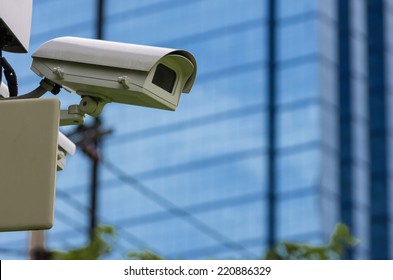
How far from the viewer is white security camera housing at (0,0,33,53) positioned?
5.66 meters

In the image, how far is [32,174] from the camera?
478 centimetres

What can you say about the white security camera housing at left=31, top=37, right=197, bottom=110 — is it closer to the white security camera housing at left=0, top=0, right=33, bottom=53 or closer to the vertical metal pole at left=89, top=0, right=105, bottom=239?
the white security camera housing at left=0, top=0, right=33, bottom=53

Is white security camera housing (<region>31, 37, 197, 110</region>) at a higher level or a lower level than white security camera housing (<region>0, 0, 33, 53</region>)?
lower

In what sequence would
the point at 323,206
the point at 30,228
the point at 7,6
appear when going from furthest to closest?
the point at 323,206 → the point at 7,6 → the point at 30,228

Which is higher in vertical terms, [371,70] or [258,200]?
[371,70]

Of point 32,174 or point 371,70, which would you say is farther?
point 371,70

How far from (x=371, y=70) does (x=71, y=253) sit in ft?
147

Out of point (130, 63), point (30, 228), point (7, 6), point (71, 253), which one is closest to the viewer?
point (30, 228)

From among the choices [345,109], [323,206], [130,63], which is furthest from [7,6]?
[345,109]

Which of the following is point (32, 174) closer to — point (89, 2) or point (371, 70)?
point (371, 70)

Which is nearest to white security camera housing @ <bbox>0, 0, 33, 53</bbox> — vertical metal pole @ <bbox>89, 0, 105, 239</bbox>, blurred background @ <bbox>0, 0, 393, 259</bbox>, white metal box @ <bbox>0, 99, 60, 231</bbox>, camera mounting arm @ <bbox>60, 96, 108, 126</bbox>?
camera mounting arm @ <bbox>60, 96, 108, 126</bbox>

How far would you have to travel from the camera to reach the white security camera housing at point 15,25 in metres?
5.66

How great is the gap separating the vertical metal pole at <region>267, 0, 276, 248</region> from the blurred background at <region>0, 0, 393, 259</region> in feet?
0.16

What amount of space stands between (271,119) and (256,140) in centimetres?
105
